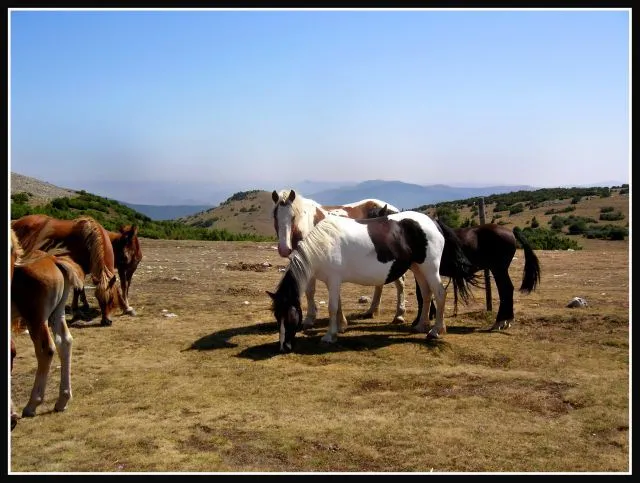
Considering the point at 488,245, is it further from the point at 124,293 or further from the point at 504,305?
the point at 124,293

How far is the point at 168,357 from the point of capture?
772 cm

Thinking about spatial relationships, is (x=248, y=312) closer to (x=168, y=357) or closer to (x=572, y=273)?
(x=168, y=357)

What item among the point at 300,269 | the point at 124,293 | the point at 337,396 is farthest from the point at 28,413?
the point at 124,293

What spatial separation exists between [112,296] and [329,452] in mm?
5779

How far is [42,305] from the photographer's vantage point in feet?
17.5

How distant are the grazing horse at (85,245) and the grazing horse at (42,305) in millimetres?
3296

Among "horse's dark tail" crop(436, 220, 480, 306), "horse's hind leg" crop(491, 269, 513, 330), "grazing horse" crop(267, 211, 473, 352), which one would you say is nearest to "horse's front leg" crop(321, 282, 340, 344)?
"grazing horse" crop(267, 211, 473, 352)

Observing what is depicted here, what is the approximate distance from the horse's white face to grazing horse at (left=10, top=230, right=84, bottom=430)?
3.65 meters

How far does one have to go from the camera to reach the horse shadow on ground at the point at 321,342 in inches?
319

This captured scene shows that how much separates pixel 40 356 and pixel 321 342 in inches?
164

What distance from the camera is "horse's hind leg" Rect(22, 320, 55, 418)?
17.5 feet

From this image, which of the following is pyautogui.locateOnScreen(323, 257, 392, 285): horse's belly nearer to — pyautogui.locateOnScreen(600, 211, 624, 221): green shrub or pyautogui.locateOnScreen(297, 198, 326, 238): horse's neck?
pyautogui.locateOnScreen(297, 198, 326, 238): horse's neck

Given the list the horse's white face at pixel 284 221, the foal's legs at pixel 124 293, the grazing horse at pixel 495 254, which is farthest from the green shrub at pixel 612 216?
the foal's legs at pixel 124 293

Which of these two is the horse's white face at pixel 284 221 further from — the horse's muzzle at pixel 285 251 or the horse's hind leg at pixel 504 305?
the horse's hind leg at pixel 504 305
